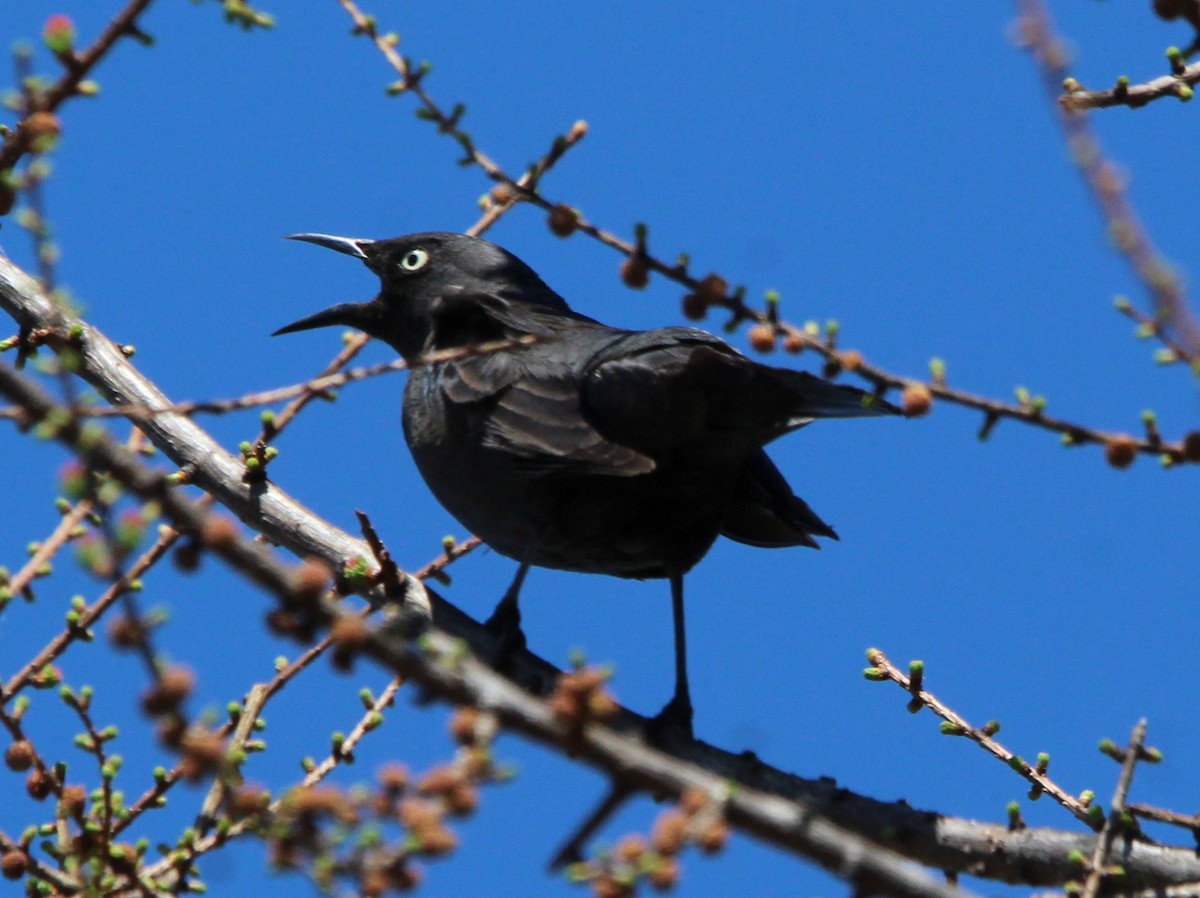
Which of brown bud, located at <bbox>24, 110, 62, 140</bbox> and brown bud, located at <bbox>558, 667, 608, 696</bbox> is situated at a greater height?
brown bud, located at <bbox>24, 110, 62, 140</bbox>

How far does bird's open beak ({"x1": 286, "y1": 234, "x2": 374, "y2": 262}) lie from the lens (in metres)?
7.41

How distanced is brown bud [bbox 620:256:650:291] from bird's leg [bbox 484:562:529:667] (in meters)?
2.23

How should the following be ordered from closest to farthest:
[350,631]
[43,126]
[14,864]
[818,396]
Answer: [350,631] < [43,126] < [14,864] < [818,396]

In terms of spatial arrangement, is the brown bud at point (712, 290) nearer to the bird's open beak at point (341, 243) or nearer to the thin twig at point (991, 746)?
the thin twig at point (991, 746)

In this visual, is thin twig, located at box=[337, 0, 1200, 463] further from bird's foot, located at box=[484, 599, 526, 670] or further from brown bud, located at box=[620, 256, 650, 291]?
bird's foot, located at box=[484, 599, 526, 670]

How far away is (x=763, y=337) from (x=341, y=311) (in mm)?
4536

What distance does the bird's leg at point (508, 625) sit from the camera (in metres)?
5.21

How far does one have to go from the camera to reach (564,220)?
326cm

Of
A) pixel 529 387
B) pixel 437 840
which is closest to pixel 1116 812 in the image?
pixel 437 840

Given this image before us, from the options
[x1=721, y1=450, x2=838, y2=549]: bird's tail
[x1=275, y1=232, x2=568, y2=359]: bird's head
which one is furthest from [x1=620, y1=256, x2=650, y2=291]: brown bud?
[x1=275, y1=232, x2=568, y2=359]: bird's head

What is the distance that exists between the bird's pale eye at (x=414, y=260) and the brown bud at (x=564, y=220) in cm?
401

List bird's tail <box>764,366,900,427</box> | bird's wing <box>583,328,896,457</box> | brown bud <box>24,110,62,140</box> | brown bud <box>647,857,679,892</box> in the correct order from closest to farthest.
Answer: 1. brown bud <box>647,857,679,892</box>
2. brown bud <box>24,110,62,140</box>
3. bird's tail <box>764,366,900,427</box>
4. bird's wing <box>583,328,896,457</box>

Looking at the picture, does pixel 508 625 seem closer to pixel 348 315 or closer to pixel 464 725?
pixel 348 315

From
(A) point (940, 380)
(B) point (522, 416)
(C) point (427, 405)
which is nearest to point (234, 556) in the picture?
(A) point (940, 380)
